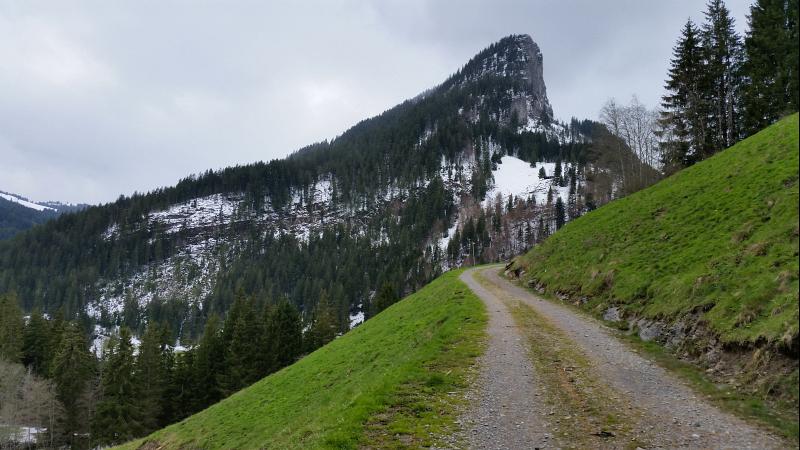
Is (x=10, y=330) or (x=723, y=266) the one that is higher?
(x=723, y=266)

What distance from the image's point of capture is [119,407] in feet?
162

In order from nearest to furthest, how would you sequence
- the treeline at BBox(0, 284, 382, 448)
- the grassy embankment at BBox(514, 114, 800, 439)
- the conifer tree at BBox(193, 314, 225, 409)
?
the grassy embankment at BBox(514, 114, 800, 439) → the treeline at BBox(0, 284, 382, 448) → the conifer tree at BBox(193, 314, 225, 409)

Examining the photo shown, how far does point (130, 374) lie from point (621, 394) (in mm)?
58666

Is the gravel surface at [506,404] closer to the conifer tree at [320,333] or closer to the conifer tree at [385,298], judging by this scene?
the conifer tree at [320,333]

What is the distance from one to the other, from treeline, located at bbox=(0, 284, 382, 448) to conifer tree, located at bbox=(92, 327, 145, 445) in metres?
0.11

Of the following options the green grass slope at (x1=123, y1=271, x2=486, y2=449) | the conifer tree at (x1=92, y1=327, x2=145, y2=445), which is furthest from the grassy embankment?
the conifer tree at (x1=92, y1=327, x2=145, y2=445)

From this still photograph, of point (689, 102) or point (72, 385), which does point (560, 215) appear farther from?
point (72, 385)

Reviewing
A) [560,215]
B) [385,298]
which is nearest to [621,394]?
[385,298]

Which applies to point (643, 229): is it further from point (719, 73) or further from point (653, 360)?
point (719, 73)

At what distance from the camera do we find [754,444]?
865cm

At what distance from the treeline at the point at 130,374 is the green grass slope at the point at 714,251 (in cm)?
4428

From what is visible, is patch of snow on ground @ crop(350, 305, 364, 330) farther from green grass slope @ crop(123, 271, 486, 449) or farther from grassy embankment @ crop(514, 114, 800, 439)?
grassy embankment @ crop(514, 114, 800, 439)

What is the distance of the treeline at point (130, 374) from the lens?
50.0m

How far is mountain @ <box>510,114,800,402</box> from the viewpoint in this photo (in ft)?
38.5
